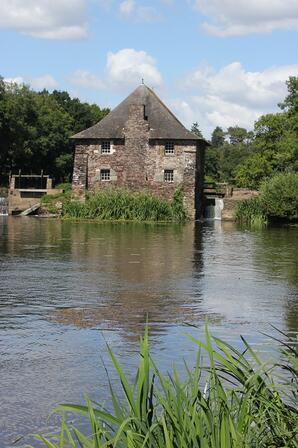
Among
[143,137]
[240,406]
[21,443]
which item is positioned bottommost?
[21,443]

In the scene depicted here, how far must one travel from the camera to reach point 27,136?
236 ft

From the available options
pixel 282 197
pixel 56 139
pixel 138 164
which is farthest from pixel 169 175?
pixel 56 139

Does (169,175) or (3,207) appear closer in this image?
(169,175)

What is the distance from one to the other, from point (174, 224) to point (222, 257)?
21348mm

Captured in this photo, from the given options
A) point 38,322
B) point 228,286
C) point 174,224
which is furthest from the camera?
point 174,224

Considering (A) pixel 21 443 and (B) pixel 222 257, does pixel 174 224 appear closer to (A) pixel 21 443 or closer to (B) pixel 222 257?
(B) pixel 222 257

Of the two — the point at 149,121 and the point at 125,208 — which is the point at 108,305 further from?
the point at 149,121

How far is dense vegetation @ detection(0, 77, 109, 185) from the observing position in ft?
225

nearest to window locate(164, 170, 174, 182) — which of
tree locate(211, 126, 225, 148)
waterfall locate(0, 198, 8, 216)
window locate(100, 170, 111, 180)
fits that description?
window locate(100, 170, 111, 180)

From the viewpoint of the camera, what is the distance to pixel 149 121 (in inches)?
2176

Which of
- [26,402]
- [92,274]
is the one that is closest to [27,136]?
[92,274]

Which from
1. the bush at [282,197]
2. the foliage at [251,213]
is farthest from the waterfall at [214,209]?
the bush at [282,197]

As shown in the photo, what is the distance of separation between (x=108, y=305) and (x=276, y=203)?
34.7 m

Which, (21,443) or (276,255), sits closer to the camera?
(21,443)
